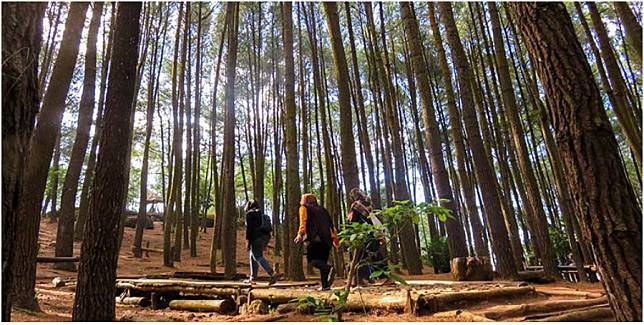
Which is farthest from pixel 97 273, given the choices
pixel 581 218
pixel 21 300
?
pixel 581 218

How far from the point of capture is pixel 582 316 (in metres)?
2.66

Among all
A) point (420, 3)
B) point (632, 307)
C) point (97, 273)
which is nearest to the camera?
point (632, 307)

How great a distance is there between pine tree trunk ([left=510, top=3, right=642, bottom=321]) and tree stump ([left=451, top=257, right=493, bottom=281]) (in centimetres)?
353

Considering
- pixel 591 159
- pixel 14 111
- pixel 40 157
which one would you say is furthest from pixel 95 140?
pixel 591 159

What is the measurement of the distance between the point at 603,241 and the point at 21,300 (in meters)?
4.77

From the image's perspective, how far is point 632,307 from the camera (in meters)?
1.75

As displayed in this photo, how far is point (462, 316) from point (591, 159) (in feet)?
5.17

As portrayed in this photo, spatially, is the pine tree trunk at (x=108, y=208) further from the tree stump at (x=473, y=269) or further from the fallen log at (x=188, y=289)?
the tree stump at (x=473, y=269)

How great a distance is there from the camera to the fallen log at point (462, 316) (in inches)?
109

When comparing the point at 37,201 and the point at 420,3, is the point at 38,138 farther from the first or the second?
the point at 420,3

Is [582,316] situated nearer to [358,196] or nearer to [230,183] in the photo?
[358,196]

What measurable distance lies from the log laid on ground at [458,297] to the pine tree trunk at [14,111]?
8.77 ft

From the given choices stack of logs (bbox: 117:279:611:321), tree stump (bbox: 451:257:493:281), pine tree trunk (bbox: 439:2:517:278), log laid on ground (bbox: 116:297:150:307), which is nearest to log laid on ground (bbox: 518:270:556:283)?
pine tree trunk (bbox: 439:2:517:278)

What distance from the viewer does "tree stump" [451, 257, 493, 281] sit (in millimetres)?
5273
